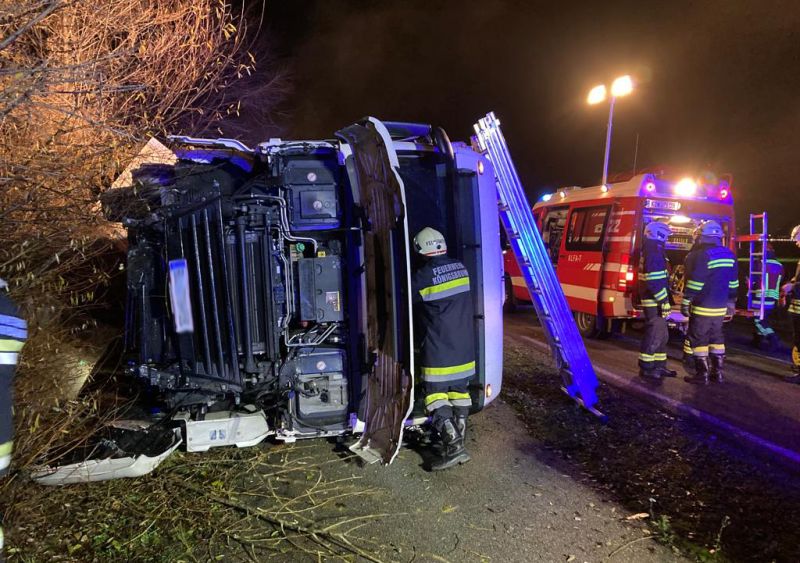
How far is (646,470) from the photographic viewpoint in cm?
351

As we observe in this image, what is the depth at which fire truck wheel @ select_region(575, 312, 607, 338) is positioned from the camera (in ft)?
26.0

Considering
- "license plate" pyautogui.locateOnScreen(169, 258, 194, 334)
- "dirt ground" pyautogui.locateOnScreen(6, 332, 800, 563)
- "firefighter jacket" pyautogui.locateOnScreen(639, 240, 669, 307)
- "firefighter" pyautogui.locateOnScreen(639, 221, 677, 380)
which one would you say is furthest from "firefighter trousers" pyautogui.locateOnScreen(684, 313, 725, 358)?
"license plate" pyautogui.locateOnScreen(169, 258, 194, 334)

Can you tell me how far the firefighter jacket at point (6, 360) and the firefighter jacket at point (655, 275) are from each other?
5924mm

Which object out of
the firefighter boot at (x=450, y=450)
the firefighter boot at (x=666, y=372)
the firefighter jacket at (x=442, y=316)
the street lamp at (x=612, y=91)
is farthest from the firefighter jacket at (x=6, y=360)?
the street lamp at (x=612, y=91)

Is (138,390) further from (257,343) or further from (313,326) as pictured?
(313,326)

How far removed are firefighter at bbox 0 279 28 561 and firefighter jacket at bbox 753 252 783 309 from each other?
8820 millimetres

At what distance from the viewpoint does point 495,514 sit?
3012 mm

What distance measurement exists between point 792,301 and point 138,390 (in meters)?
7.45

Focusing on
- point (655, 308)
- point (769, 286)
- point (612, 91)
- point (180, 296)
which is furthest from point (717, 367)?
point (612, 91)

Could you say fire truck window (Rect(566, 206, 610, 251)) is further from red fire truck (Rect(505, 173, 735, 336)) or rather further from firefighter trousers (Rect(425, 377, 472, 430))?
firefighter trousers (Rect(425, 377, 472, 430))

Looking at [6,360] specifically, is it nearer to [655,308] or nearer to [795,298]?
[655,308]

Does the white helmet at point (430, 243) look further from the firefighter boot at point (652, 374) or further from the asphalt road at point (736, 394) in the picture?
the firefighter boot at point (652, 374)

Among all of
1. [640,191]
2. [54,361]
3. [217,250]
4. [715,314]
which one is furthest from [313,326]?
[640,191]

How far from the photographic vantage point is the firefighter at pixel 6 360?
5.63 feet
